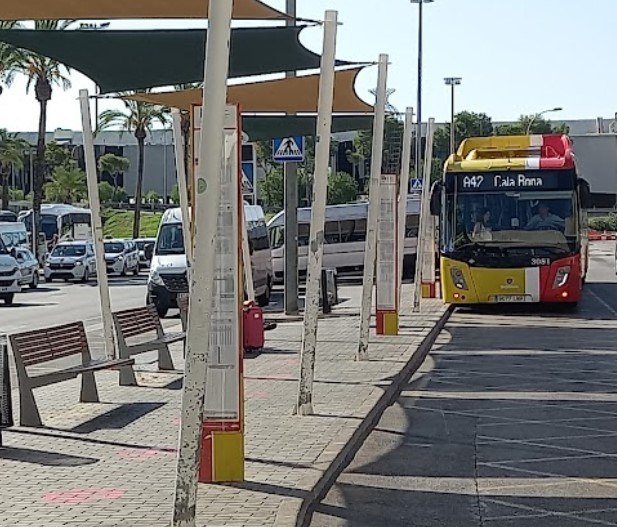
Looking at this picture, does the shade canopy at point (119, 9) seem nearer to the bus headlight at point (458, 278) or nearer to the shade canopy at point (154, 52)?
the shade canopy at point (154, 52)

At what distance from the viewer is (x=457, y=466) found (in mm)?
9883

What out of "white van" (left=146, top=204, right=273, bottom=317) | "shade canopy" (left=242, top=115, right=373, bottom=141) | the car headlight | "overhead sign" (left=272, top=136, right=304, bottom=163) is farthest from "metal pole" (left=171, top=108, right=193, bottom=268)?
the car headlight

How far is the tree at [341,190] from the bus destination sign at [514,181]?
135ft

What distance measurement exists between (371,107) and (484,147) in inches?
394

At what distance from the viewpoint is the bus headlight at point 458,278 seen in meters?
25.5

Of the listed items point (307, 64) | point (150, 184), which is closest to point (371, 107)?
point (307, 64)

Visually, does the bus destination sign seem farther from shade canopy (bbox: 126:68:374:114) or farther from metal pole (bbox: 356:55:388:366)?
metal pole (bbox: 356:55:388:366)

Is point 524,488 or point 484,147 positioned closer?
point 524,488

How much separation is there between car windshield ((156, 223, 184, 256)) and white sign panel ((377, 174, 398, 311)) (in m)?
10.1

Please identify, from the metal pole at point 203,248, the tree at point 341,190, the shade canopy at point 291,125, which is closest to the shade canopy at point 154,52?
the shade canopy at point 291,125

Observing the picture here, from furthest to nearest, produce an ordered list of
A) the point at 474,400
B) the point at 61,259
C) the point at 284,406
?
the point at 61,259 → the point at 474,400 → the point at 284,406

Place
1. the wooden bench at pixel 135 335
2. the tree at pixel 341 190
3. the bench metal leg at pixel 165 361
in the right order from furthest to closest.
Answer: the tree at pixel 341 190 → the bench metal leg at pixel 165 361 → the wooden bench at pixel 135 335

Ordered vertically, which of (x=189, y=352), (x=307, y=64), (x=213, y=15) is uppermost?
(x=307, y=64)

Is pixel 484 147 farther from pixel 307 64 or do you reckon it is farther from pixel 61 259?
pixel 61 259
